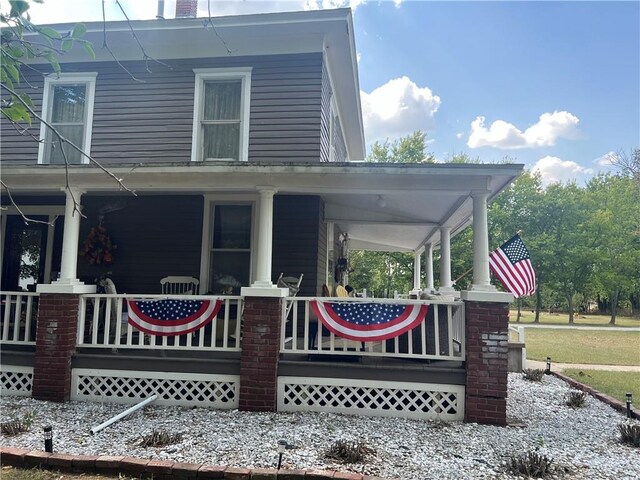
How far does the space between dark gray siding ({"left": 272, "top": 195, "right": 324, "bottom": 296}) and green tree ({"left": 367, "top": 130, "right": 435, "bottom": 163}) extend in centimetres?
2160

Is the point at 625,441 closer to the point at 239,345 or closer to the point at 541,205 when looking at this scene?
the point at 239,345

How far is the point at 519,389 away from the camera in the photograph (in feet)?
21.6

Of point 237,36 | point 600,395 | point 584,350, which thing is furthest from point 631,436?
point 584,350

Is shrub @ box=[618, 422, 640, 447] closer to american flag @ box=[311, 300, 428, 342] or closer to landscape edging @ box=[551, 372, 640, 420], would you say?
landscape edging @ box=[551, 372, 640, 420]

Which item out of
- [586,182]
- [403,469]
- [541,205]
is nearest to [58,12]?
[403,469]

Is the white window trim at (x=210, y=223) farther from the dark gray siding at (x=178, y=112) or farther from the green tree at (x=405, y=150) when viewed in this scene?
the green tree at (x=405, y=150)

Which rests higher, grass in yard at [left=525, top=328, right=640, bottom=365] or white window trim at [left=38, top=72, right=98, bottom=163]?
white window trim at [left=38, top=72, right=98, bottom=163]

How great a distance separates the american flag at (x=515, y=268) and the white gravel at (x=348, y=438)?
1740 millimetres

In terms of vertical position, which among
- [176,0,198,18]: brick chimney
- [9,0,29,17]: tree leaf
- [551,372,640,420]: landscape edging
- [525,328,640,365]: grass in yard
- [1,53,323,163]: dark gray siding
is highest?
[176,0,198,18]: brick chimney

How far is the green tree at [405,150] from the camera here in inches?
1097

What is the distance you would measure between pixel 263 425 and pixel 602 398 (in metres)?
5.14

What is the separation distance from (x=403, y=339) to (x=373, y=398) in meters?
1.01

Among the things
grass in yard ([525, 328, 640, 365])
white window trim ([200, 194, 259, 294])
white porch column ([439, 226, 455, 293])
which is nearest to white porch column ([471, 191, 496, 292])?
white porch column ([439, 226, 455, 293])

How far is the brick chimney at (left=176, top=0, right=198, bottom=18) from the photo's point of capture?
26.5 feet
